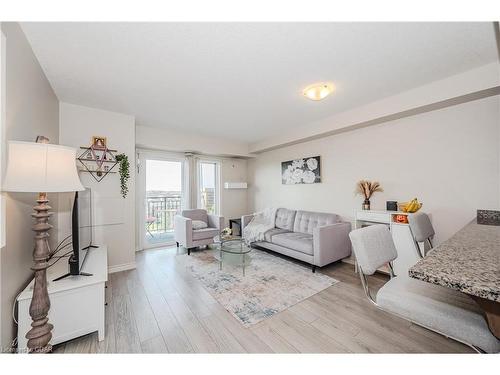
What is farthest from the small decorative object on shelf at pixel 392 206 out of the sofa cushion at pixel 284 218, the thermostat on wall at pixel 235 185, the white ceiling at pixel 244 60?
the thermostat on wall at pixel 235 185

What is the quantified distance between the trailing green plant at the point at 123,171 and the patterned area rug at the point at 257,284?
1501mm

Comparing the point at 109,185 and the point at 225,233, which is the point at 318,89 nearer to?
the point at 225,233

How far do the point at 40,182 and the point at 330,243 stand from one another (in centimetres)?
313

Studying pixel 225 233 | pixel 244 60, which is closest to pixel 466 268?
pixel 244 60

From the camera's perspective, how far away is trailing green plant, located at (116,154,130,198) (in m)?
3.04

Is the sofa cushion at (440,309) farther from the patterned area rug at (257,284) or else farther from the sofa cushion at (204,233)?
the sofa cushion at (204,233)

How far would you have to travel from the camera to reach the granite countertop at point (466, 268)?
620 millimetres

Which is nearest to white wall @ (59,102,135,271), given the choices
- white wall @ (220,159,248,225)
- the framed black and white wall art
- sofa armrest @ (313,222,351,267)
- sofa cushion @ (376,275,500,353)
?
white wall @ (220,159,248,225)

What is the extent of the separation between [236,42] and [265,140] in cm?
312

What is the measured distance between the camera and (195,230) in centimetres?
385

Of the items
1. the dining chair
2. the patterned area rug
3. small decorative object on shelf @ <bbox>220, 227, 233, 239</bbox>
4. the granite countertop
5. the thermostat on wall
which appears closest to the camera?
the granite countertop

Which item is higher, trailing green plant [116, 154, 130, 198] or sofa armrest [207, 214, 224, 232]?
trailing green plant [116, 154, 130, 198]

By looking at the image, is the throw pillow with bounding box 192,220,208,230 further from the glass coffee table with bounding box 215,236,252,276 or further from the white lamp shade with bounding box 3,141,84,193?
the white lamp shade with bounding box 3,141,84,193

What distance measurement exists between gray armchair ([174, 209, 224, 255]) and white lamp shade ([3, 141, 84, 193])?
2.55 meters
